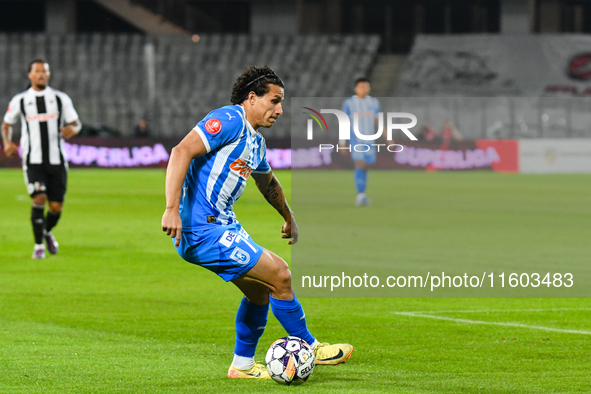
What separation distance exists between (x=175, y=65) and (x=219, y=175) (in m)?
40.6

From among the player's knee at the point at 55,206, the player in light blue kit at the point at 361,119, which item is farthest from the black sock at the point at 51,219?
the player in light blue kit at the point at 361,119

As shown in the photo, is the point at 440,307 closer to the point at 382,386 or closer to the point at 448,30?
the point at 382,386

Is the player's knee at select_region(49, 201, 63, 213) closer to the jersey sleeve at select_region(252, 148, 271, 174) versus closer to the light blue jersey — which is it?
the jersey sleeve at select_region(252, 148, 271, 174)

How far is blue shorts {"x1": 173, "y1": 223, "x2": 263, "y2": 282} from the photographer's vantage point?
5.09 m

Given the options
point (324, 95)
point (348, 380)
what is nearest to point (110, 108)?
point (324, 95)

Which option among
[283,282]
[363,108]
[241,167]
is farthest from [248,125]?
[363,108]

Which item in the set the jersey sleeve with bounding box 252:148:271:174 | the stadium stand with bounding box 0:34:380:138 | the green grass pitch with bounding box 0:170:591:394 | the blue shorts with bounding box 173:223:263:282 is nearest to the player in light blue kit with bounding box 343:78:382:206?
the green grass pitch with bounding box 0:170:591:394

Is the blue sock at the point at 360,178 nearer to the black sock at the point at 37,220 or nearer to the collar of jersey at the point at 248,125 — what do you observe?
the black sock at the point at 37,220

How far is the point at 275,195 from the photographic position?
5.84 metres

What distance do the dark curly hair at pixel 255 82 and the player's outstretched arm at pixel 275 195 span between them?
608 mm

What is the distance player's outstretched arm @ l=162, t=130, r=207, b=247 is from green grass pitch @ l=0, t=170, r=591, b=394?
2.98ft

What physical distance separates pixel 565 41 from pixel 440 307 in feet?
122

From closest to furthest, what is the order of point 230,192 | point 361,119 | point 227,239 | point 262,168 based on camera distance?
1. point 227,239
2. point 230,192
3. point 262,168
4. point 361,119

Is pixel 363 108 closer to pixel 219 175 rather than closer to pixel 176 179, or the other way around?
pixel 219 175
